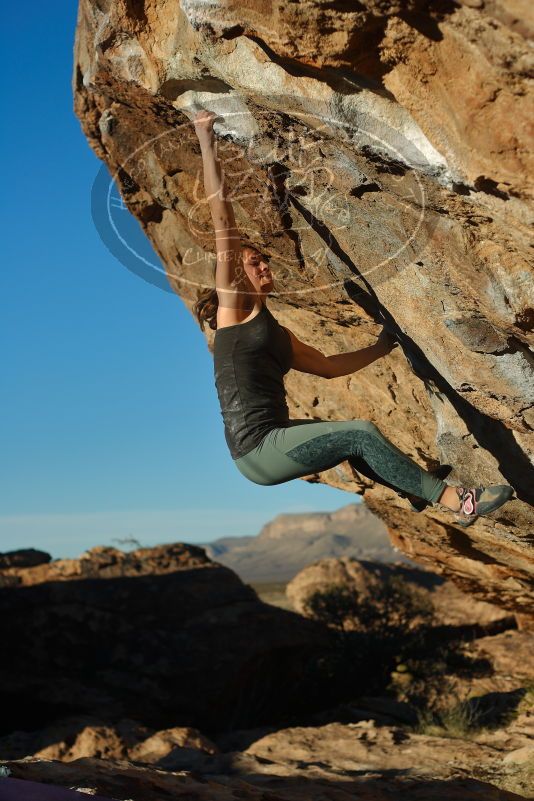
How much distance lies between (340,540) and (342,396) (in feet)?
324

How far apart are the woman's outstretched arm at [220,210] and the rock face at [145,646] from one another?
322 inches

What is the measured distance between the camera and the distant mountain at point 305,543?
3735 inches

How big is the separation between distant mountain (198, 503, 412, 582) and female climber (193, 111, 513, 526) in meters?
77.5

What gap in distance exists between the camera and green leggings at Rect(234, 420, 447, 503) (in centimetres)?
420

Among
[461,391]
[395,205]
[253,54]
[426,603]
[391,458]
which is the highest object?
[253,54]

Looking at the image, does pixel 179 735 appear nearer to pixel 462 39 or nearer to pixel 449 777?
pixel 449 777

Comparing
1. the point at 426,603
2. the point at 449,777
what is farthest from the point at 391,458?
the point at 426,603

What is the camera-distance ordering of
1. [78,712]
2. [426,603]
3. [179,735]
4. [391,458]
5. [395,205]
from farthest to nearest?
[426,603] → [78,712] → [179,735] → [395,205] → [391,458]

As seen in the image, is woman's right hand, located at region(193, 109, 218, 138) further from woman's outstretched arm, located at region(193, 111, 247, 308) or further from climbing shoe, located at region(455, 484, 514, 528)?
climbing shoe, located at region(455, 484, 514, 528)

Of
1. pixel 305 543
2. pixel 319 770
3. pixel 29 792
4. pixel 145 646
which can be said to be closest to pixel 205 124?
pixel 29 792

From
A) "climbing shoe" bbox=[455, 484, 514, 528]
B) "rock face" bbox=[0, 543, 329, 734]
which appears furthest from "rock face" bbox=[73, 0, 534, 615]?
"rock face" bbox=[0, 543, 329, 734]

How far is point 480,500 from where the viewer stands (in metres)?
4.19

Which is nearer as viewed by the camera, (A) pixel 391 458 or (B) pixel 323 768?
(A) pixel 391 458

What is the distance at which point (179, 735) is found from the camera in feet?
29.3
